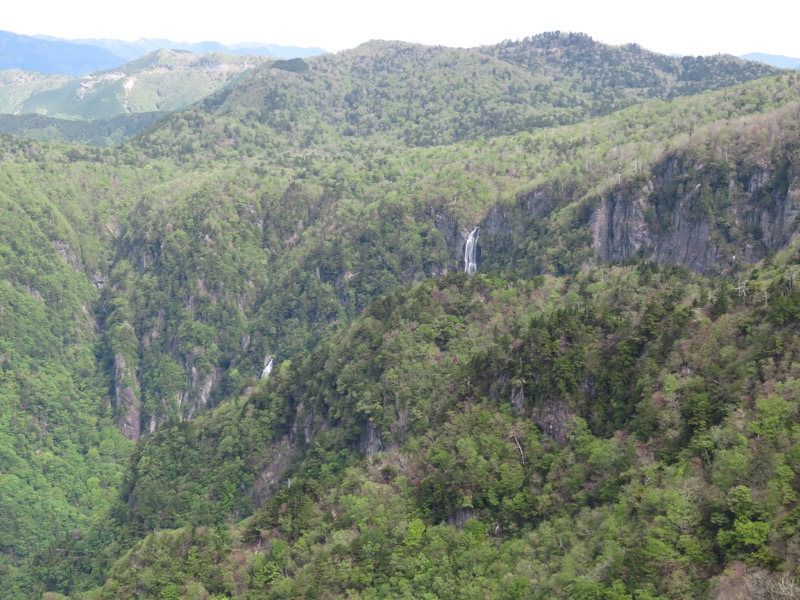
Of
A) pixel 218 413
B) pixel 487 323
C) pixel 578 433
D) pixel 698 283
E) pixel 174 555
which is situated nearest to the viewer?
pixel 578 433

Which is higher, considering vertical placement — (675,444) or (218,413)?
(675,444)

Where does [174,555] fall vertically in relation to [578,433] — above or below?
below

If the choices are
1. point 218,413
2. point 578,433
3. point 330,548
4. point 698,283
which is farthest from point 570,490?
point 218,413

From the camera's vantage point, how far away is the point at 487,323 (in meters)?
136

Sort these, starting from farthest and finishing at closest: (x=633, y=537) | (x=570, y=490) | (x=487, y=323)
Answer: (x=487, y=323) < (x=570, y=490) < (x=633, y=537)

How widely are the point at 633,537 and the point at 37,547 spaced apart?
531 feet

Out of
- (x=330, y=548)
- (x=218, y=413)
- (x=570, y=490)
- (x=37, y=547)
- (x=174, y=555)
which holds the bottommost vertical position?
(x=37, y=547)

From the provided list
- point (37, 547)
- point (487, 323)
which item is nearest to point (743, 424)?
point (487, 323)

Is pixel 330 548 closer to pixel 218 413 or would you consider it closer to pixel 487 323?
pixel 487 323

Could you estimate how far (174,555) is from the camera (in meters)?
104

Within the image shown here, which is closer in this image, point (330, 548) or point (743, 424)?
point (743, 424)

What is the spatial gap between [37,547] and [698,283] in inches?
6234

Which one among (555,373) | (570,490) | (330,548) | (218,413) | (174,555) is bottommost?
(218,413)

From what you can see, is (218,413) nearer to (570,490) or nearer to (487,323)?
(487,323)
